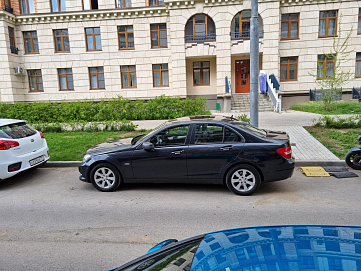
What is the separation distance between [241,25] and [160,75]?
8.01m

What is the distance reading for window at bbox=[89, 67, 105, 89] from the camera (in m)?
24.2

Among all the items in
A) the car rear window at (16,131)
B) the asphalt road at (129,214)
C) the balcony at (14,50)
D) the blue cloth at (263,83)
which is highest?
the balcony at (14,50)

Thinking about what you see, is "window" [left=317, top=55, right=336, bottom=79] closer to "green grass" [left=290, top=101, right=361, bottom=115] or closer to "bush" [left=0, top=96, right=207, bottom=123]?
"green grass" [left=290, top=101, right=361, bottom=115]

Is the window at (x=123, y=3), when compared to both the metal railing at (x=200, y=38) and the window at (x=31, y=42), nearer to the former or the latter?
the metal railing at (x=200, y=38)

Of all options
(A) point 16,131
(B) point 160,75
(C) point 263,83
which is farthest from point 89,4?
(A) point 16,131

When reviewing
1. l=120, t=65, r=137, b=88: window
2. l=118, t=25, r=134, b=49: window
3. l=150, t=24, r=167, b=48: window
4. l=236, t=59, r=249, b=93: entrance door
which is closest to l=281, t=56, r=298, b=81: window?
l=236, t=59, r=249, b=93: entrance door

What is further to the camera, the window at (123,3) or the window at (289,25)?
the window at (123,3)

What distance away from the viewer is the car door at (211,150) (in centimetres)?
544

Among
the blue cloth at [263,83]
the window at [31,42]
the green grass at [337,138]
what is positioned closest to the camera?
the green grass at [337,138]

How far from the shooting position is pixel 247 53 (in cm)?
2172

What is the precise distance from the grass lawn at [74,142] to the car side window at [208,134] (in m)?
4.55

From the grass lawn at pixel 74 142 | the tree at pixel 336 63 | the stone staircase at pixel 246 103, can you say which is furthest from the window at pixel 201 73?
the grass lawn at pixel 74 142

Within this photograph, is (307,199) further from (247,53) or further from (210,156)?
(247,53)

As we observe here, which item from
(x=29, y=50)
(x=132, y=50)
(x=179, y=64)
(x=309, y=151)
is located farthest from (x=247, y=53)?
(x=29, y=50)
